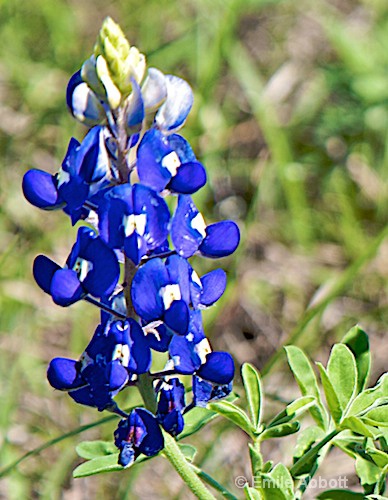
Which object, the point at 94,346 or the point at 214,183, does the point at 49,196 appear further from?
the point at 214,183

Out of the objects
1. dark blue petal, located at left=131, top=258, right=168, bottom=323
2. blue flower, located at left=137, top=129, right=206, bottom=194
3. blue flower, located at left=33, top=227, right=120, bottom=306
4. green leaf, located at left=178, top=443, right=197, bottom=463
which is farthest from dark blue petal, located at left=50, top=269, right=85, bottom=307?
green leaf, located at left=178, top=443, right=197, bottom=463

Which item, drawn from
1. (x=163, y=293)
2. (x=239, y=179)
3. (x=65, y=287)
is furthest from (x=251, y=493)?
(x=239, y=179)

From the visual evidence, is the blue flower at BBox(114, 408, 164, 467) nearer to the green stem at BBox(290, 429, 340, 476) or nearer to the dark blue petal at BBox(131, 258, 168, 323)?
the dark blue petal at BBox(131, 258, 168, 323)

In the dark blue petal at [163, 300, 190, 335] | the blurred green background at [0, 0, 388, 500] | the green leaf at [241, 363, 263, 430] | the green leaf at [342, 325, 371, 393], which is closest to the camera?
the dark blue petal at [163, 300, 190, 335]

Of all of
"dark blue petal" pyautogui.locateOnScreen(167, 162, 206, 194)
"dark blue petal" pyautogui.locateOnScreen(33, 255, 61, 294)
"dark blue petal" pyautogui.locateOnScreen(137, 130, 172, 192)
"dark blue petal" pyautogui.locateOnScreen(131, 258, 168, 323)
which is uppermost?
"dark blue petal" pyautogui.locateOnScreen(137, 130, 172, 192)

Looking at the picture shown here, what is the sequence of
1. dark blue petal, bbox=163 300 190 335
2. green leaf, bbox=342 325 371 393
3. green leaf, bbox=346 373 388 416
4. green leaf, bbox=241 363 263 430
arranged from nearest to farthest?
dark blue petal, bbox=163 300 190 335 → green leaf, bbox=346 373 388 416 → green leaf, bbox=241 363 263 430 → green leaf, bbox=342 325 371 393

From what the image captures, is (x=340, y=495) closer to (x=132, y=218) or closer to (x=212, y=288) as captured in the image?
(x=212, y=288)
